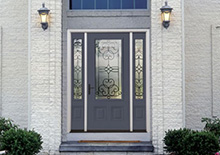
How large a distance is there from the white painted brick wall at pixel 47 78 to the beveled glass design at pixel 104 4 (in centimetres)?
61

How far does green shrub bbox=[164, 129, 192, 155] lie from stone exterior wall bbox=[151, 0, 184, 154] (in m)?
0.50

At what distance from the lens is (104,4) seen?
7867 mm

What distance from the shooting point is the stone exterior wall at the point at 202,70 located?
8266mm

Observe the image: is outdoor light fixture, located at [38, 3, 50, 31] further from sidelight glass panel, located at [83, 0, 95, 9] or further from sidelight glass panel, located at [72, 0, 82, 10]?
sidelight glass panel, located at [83, 0, 95, 9]

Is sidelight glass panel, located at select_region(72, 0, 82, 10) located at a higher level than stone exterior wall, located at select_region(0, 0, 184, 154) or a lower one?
higher

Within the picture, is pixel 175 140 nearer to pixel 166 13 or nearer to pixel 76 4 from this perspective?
pixel 166 13

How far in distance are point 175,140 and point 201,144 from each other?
2.02ft

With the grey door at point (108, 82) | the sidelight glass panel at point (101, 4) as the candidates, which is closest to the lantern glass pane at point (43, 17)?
the grey door at point (108, 82)

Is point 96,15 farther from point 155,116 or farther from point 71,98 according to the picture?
point 155,116

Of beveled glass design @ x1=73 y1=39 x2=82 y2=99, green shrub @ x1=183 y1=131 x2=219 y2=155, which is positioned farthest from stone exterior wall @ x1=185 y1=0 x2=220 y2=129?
beveled glass design @ x1=73 y1=39 x2=82 y2=99

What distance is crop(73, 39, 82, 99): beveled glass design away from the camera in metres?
7.98

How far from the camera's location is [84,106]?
25.8ft

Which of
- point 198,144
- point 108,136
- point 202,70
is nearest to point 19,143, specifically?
point 108,136

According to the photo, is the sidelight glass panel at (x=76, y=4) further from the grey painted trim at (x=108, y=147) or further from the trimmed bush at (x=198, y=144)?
the trimmed bush at (x=198, y=144)
